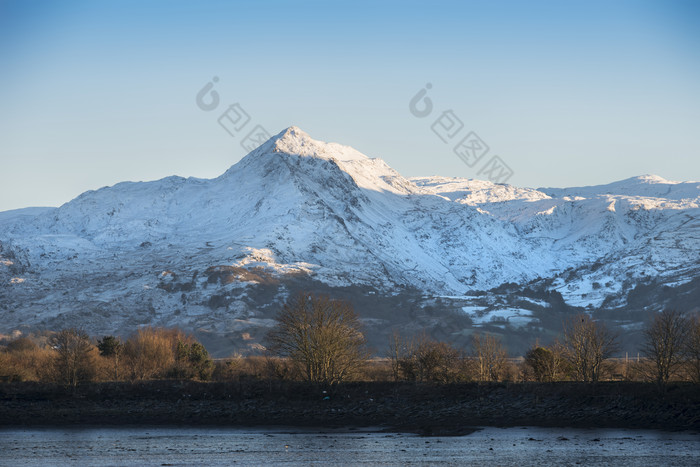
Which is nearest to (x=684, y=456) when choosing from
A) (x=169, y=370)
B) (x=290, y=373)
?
(x=290, y=373)

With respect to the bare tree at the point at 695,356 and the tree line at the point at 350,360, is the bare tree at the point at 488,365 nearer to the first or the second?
the tree line at the point at 350,360

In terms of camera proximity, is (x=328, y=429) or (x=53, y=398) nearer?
(x=328, y=429)

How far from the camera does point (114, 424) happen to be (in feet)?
272

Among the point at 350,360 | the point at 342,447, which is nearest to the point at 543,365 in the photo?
the point at 350,360

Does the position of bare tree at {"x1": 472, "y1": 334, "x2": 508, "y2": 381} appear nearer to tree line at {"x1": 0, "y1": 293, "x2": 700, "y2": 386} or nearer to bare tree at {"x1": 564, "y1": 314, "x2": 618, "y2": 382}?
tree line at {"x1": 0, "y1": 293, "x2": 700, "y2": 386}

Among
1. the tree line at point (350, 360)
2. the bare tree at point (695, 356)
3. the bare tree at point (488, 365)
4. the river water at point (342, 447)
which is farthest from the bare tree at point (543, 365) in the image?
the river water at point (342, 447)

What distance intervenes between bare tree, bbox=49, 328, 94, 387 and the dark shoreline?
317cm

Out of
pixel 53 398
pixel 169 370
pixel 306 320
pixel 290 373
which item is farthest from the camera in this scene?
pixel 169 370

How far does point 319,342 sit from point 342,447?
32636 mm

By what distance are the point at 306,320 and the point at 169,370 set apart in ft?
94.9

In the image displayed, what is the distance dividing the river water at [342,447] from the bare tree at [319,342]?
20.8 meters

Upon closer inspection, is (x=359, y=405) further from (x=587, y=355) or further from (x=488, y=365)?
(x=587, y=355)

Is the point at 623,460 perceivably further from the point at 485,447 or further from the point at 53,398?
the point at 53,398

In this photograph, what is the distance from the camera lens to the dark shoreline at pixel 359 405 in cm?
7612
